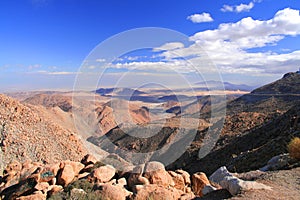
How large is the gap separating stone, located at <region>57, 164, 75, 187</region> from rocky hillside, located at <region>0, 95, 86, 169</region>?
10751 millimetres

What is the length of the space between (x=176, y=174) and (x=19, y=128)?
1950cm

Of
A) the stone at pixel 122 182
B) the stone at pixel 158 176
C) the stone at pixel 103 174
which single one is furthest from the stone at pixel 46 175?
the stone at pixel 158 176

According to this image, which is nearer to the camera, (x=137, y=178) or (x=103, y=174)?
(x=137, y=178)

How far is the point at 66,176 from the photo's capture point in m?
13.5

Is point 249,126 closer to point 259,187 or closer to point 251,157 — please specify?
point 251,157

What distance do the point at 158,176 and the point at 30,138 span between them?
17.9 m

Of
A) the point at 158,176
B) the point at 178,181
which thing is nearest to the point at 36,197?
the point at 158,176

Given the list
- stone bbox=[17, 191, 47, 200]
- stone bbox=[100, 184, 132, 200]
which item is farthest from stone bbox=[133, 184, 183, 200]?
stone bbox=[17, 191, 47, 200]


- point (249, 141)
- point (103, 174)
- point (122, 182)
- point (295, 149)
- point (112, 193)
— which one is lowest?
point (249, 141)

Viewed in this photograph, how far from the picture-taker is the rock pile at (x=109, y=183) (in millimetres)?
9711

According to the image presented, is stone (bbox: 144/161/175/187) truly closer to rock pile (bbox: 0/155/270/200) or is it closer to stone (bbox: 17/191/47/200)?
rock pile (bbox: 0/155/270/200)

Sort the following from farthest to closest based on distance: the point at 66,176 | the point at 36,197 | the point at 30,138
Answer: the point at 30,138 → the point at 66,176 → the point at 36,197

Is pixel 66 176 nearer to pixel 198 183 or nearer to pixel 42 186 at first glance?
pixel 42 186

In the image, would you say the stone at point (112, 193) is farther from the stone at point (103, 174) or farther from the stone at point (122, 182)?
the stone at point (103, 174)
